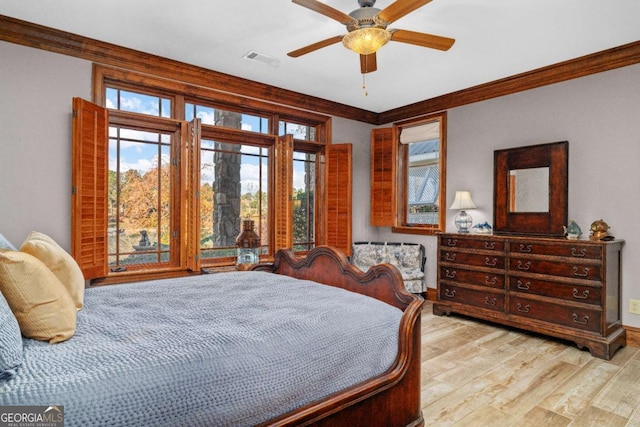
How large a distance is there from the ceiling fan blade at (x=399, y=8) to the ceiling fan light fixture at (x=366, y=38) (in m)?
0.12

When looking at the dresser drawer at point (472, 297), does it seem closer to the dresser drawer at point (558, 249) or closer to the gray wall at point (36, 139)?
the dresser drawer at point (558, 249)

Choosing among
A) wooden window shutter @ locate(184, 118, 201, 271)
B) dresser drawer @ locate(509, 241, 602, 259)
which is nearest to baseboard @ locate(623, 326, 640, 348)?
dresser drawer @ locate(509, 241, 602, 259)

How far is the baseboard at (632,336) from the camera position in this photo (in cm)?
331

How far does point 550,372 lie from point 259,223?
317 cm

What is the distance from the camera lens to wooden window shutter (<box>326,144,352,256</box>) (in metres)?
4.90

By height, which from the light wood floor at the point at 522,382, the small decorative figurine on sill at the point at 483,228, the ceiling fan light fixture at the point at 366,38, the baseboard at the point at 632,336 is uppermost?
the ceiling fan light fixture at the point at 366,38

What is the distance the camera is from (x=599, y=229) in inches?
131

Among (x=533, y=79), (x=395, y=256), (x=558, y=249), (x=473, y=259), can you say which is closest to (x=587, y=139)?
(x=533, y=79)

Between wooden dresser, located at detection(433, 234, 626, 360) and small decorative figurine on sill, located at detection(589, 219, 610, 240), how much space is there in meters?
0.13

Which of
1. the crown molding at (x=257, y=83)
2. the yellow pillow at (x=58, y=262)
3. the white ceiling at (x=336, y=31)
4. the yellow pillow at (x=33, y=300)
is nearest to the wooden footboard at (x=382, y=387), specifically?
the yellow pillow at (x=33, y=300)

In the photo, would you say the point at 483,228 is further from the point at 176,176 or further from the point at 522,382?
the point at 176,176

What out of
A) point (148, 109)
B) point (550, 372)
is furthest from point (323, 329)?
point (148, 109)

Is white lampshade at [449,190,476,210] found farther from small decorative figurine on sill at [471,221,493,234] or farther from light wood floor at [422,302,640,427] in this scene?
light wood floor at [422,302,640,427]

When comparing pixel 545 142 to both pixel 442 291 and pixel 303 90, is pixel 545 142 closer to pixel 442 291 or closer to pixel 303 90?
pixel 442 291
